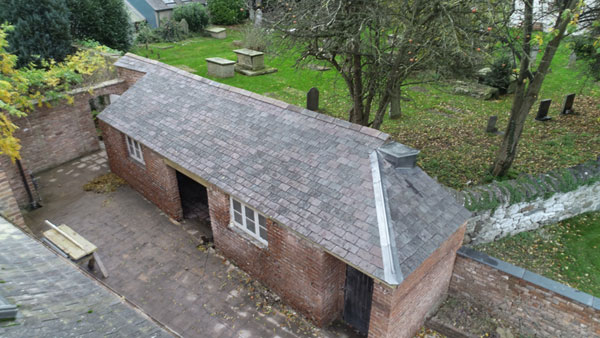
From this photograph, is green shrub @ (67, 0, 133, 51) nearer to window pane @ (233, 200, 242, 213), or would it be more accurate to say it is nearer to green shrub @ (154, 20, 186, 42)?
green shrub @ (154, 20, 186, 42)

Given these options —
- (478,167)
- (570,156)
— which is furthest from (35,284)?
(570,156)

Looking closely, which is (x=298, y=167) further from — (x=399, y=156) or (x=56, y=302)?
(x=56, y=302)

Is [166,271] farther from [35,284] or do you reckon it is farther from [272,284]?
[35,284]

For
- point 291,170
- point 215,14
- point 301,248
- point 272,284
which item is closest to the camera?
point 301,248

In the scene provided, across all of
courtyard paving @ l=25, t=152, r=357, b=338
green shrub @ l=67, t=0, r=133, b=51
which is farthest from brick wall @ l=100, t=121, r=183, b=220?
green shrub @ l=67, t=0, r=133, b=51

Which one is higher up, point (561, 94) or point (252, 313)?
point (561, 94)

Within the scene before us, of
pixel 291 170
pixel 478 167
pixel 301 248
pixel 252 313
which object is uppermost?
pixel 291 170
